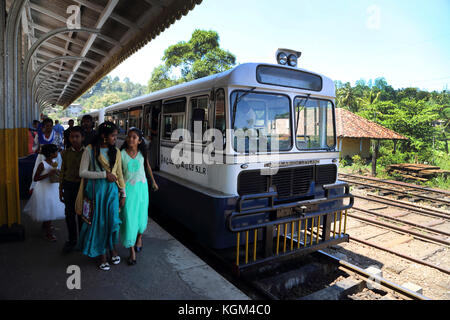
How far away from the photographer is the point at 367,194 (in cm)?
1201

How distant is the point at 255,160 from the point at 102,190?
6.72ft

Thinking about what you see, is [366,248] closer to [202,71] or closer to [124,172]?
[124,172]

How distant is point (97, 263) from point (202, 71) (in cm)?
3100

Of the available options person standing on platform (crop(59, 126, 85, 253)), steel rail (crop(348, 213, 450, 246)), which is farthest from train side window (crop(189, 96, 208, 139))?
steel rail (crop(348, 213, 450, 246))

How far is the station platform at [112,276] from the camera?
312 cm

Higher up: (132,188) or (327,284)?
(132,188)

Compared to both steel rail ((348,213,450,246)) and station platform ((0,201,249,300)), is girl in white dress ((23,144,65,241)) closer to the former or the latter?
station platform ((0,201,249,300))

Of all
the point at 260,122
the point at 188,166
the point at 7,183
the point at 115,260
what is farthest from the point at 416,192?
the point at 7,183

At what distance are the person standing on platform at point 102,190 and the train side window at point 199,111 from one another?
1.33 m

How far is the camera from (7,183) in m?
4.29

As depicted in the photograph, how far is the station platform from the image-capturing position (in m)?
3.12

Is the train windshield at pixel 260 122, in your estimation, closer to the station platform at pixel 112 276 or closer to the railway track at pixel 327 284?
the station platform at pixel 112 276

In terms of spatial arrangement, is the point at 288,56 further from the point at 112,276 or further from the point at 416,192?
the point at 416,192

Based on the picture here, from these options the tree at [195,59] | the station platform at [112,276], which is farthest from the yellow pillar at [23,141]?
the tree at [195,59]
